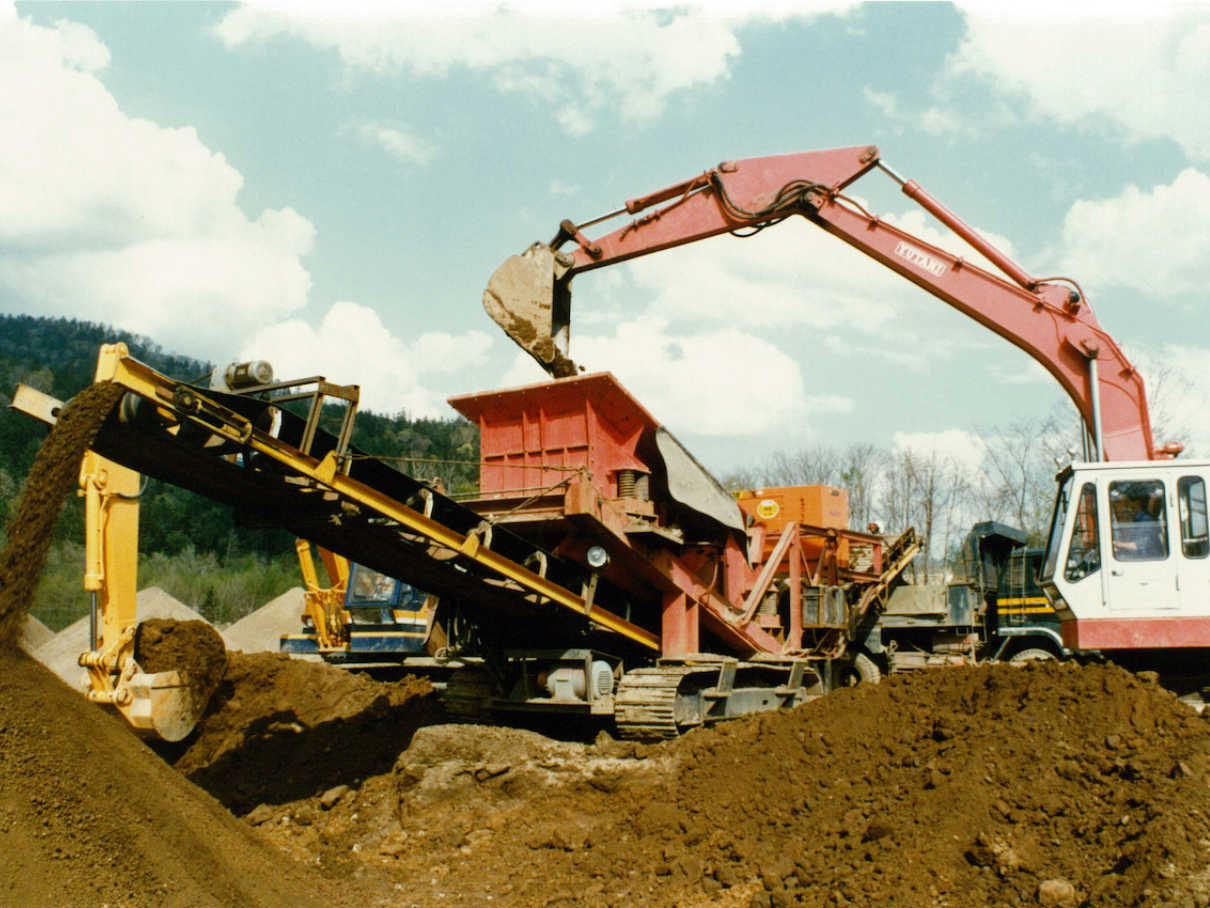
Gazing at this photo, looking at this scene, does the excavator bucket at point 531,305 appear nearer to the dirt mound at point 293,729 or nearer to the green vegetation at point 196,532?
the dirt mound at point 293,729

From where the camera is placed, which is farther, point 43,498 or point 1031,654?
point 1031,654

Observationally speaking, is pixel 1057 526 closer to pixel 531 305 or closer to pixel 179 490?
pixel 531 305

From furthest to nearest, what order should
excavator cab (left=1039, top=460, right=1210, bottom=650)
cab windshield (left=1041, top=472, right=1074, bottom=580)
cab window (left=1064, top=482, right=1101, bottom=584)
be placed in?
cab windshield (left=1041, top=472, right=1074, bottom=580) → cab window (left=1064, top=482, right=1101, bottom=584) → excavator cab (left=1039, top=460, right=1210, bottom=650)

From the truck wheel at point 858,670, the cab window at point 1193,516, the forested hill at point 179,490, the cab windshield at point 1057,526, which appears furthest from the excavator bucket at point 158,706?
the forested hill at point 179,490

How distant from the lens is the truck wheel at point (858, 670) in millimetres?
13625

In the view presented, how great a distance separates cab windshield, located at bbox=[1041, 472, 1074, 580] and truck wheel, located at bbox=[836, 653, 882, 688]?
16.8 ft

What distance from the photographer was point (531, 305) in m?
9.08

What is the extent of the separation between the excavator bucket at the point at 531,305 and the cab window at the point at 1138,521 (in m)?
4.68

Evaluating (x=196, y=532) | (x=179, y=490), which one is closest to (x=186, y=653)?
(x=196, y=532)

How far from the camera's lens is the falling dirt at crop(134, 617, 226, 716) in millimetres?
6883

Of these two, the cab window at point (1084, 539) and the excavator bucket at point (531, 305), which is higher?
the excavator bucket at point (531, 305)

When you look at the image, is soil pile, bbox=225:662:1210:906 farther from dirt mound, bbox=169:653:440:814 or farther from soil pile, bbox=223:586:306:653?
soil pile, bbox=223:586:306:653

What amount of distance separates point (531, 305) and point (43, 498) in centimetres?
468

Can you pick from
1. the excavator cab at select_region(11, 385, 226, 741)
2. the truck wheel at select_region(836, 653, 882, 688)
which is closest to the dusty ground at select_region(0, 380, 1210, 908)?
the excavator cab at select_region(11, 385, 226, 741)
